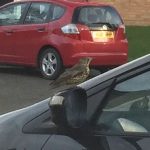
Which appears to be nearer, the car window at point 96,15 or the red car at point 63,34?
the red car at point 63,34

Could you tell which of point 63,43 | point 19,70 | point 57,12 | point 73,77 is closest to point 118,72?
point 73,77

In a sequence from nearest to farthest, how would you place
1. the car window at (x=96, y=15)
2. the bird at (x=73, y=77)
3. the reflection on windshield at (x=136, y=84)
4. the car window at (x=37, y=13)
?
the reflection on windshield at (x=136, y=84)
the bird at (x=73, y=77)
the car window at (x=96, y=15)
the car window at (x=37, y=13)

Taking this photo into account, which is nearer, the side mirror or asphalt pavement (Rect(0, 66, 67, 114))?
the side mirror

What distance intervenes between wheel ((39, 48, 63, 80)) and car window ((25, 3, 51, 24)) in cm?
71

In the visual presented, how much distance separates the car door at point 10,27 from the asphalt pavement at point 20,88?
1.47 ft

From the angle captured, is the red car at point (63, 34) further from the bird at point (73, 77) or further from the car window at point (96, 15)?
the bird at point (73, 77)

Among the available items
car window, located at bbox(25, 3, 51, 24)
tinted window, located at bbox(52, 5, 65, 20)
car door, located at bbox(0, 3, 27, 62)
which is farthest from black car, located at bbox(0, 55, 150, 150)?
car door, located at bbox(0, 3, 27, 62)

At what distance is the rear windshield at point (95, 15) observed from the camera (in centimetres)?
1362

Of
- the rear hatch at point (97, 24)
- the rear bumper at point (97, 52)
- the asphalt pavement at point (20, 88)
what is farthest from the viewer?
the rear hatch at point (97, 24)

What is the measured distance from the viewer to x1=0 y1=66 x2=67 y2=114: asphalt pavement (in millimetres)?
10577

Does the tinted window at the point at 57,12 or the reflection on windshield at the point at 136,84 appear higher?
the reflection on windshield at the point at 136,84

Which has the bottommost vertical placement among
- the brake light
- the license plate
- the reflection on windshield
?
the license plate

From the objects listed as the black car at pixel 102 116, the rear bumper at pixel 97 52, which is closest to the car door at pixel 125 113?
the black car at pixel 102 116

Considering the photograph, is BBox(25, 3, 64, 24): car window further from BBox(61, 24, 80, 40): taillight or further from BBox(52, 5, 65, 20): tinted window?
BBox(61, 24, 80, 40): taillight
